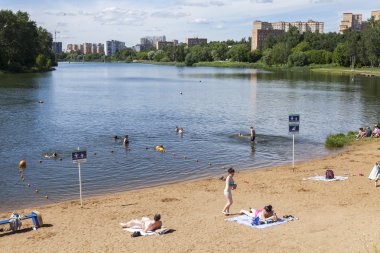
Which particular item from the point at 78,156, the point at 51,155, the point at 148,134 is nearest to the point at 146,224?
the point at 78,156

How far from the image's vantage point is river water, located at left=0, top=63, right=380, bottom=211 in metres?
30.6

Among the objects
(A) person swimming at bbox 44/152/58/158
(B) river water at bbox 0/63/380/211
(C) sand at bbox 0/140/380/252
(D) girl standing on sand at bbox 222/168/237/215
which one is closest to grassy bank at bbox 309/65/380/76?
(B) river water at bbox 0/63/380/211

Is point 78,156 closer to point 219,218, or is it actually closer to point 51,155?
point 219,218

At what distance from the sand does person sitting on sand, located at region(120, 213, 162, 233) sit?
0.51 meters

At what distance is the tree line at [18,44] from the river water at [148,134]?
3129 inches

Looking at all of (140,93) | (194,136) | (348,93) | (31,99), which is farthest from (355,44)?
(194,136)

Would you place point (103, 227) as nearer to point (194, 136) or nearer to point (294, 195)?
point (294, 195)

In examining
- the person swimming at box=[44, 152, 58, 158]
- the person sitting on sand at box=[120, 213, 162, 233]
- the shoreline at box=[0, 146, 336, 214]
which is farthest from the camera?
the person swimming at box=[44, 152, 58, 158]

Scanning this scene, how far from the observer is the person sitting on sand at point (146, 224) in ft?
60.6

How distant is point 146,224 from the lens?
18.6m

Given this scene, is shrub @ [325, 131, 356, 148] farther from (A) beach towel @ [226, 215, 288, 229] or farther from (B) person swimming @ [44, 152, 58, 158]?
(A) beach towel @ [226, 215, 288, 229]

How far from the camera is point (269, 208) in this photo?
757 inches

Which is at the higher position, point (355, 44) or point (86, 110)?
point (355, 44)

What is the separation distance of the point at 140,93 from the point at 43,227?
80.6 metres
